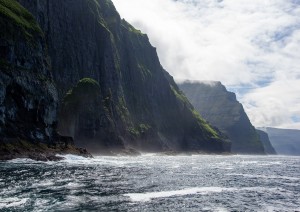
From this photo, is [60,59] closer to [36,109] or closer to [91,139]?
[91,139]

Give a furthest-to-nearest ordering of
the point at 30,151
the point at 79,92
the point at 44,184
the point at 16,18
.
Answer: the point at 79,92 < the point at 16,18 < the point at 30,151 < the point at 44,184

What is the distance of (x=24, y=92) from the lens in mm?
93750

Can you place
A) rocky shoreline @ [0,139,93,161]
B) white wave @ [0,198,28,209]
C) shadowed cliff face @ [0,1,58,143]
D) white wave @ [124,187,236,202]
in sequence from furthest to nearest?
shadowed cliff face @ [0,1,58,143] < rocky shoreline @ [0,139,93,161] < white wave @ [124,187,236,202] < white wave @ [0,198,28,209]

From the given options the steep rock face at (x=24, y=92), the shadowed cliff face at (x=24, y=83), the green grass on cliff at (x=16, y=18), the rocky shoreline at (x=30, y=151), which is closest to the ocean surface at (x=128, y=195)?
the rocky shoreline at (x=30, y=151)

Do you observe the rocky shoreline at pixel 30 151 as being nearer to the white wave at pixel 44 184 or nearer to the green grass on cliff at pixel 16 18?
the white wave at pixel 44 184

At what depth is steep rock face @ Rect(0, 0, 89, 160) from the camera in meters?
84.4

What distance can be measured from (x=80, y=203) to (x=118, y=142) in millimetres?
130415

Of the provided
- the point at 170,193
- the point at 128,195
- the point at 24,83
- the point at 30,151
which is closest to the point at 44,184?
the point at 128,195

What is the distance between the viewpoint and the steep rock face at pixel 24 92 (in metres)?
84.4

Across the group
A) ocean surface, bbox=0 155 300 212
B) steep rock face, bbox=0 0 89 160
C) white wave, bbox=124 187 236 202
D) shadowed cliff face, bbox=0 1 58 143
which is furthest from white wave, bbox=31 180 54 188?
shadowed cliff face, bbox=0 1 58 143

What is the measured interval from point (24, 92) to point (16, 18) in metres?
28.2

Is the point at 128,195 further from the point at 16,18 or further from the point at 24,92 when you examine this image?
the point at 16,18

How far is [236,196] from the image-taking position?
44500mm

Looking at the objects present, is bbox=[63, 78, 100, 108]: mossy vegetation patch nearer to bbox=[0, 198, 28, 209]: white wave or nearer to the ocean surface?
the ocean surface
